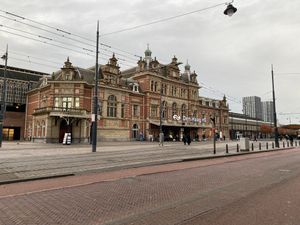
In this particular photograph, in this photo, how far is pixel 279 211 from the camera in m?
5.88

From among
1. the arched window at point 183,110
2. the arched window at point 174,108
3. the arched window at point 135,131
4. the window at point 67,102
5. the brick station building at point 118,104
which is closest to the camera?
the brick station building at point 118,104

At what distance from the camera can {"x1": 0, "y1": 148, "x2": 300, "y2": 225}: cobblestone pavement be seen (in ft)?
17.7

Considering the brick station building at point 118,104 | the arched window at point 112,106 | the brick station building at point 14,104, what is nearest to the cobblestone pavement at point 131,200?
the brick station building at point 118,104

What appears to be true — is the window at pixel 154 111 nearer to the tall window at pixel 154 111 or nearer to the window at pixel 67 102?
the tall window at pixel 154 111

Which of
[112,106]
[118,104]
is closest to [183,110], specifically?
[118,104]

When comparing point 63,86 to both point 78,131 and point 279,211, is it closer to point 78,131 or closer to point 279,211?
point 78,131

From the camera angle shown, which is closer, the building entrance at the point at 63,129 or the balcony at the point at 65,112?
the balcony at the point at 65,112

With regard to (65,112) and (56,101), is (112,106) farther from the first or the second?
(65,112)

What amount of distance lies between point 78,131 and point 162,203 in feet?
121

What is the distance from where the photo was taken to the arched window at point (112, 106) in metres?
46.9

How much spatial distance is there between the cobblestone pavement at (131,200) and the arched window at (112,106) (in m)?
37.1

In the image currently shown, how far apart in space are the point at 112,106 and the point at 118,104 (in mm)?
1339

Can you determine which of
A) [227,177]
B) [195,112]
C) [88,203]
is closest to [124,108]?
[195,112]

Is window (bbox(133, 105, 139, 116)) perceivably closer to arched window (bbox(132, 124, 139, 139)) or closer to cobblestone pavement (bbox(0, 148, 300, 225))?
arched window (bbox(132, 124, 139, 139))
